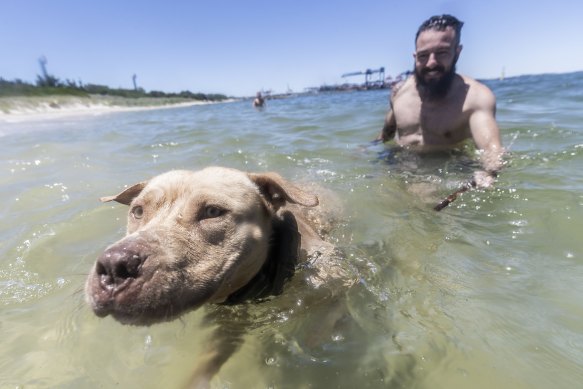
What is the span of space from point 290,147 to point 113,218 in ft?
15.9

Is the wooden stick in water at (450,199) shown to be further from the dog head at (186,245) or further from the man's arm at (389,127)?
the man's arm at (389,127)

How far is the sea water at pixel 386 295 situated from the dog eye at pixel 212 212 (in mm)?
883

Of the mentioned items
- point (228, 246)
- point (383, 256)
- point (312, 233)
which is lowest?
point (383, 256)

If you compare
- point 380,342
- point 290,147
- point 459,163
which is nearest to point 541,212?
point 459,163

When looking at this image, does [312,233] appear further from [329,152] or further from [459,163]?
[329,152]

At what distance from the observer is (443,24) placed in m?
6.21

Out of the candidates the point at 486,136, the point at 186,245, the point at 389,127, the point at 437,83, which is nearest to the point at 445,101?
the point at 437,83

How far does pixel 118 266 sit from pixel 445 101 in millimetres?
5815

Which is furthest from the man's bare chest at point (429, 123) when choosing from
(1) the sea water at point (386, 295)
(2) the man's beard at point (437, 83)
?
(1) the sea water at point (386, 295)

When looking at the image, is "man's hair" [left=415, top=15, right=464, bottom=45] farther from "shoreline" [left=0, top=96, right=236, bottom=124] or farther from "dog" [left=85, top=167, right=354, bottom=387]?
"shoreline" [left=0, top=96, right=236, bottom=124]

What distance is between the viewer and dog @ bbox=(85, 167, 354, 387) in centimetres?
210

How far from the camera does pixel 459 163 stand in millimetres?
6324

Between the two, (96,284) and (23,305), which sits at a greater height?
(96,284)

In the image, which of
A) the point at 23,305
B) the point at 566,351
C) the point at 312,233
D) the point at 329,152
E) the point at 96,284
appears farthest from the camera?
the point at 329,152
